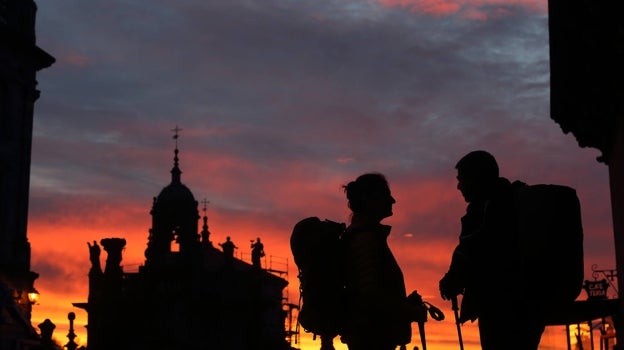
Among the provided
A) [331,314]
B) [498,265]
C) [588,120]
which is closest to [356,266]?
[331,314]

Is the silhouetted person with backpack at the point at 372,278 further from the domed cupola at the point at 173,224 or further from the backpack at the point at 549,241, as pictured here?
the domed cupola at the point at 173,224

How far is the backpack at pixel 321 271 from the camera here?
20.0 feet

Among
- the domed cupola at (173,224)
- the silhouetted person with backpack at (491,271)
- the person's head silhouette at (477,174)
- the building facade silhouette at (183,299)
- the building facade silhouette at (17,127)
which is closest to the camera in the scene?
the silhouetted person with backpack at (491,271)

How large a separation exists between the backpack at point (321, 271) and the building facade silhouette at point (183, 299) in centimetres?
5097

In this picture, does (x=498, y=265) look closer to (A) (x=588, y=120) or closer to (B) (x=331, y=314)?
(B) (x=331, y=314)

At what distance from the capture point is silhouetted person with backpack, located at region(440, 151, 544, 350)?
18.6 ft

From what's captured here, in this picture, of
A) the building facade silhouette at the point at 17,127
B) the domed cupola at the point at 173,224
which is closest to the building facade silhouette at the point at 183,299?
the domed cupola at the point at 173,224

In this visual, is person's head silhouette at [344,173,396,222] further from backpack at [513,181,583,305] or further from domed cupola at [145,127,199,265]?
domed cupola at [145,127,199,265]

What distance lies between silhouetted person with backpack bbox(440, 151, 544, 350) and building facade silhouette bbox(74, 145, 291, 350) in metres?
51.5

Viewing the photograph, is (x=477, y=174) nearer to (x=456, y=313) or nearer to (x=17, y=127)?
(x=456, y=313)

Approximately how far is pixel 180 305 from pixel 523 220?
57.0m

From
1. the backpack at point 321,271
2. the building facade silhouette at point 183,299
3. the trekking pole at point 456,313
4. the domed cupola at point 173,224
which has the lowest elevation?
the trekking pole at point 456,313

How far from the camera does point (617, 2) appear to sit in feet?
47.0

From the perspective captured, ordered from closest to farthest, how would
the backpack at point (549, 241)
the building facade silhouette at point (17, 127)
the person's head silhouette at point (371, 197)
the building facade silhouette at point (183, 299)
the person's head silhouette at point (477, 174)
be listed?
the backpack at point (549, 241)
the person's head silhouette at point (477, 174)
the person's head silhouette at point (371, 197)
the building facade silhouette at point (17, 127)
the building facade silhouette at point (183, 299)
